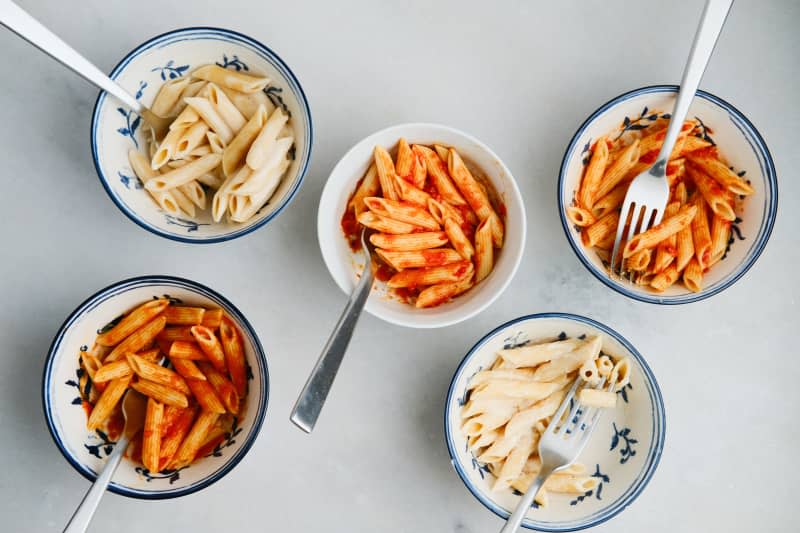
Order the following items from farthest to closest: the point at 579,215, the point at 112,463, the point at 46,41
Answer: the point at 579,215
the point at 112,463
the point at 46,41

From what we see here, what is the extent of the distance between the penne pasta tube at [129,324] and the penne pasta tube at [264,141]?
32cm

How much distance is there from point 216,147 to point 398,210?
1.18 feet

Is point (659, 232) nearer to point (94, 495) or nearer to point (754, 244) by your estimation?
point (754, 244)

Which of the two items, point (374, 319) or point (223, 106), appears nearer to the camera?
point (223, 106)

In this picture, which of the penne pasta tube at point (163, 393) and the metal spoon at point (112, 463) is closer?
the metal spoon at point (112, 463)

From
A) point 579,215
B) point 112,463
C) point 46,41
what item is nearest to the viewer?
point 46,41

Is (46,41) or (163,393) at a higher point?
(46,41)

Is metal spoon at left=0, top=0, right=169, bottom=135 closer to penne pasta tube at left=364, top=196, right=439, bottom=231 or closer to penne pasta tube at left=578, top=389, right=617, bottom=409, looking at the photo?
penne pasta tube at left=364, top=196, right=439, bottom=231

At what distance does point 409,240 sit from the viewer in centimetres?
124

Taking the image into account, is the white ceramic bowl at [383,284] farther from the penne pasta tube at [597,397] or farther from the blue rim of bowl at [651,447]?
the penne pasta tube at [597,397]

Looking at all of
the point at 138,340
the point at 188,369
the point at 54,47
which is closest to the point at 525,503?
the point at 188,369

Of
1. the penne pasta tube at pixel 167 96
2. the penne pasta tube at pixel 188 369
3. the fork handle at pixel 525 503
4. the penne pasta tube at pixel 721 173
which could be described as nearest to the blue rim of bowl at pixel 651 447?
the fork handle at pixel 525 503

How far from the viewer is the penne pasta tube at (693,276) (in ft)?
4.14

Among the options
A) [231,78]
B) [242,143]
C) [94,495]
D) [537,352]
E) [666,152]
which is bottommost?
[94,495]
